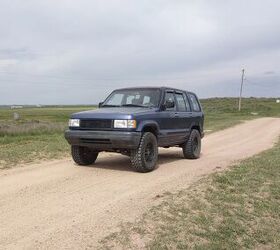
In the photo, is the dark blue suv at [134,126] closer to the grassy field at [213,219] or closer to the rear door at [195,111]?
the rear door at [195,111]

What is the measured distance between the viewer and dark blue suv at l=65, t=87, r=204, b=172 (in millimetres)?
9531

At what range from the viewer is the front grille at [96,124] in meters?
9.64

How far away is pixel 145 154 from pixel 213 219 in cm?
306

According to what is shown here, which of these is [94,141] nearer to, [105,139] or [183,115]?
[105,139]

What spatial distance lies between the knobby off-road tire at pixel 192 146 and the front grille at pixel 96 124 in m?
3.44

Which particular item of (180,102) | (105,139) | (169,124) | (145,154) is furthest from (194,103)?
(105,139)

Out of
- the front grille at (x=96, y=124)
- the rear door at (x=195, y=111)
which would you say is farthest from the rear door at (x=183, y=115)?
the front grille at (x=96, y=124)

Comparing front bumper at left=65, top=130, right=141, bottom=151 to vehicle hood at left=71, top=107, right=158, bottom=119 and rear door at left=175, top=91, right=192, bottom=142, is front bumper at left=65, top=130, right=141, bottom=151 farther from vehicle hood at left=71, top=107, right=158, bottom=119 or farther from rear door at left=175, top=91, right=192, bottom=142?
rear door at left=175, top=91, right=192, bottom=142

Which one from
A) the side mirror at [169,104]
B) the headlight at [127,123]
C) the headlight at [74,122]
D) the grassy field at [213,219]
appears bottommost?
the grassy field at [213,219]

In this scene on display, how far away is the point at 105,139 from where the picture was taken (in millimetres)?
9578

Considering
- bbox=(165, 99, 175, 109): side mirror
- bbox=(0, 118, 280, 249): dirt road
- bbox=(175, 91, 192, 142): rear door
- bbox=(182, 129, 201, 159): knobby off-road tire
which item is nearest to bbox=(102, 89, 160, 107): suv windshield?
bbox=(165, 99, 175, 109): side mirror

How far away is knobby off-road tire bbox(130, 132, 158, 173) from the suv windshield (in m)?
0.94

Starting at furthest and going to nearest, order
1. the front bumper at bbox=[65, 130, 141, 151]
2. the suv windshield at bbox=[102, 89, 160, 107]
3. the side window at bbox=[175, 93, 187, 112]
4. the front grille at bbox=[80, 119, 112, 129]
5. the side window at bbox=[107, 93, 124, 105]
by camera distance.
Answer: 1. the side window at bbox=[175, 93, 187, 112]
2. the side window at bbox=[107, 93, 124, 105]
3. the suv windshield at bbox=[102, 89, 160, 107]
4. the front grille at bbox=[80, 119, 112, 129]
5. the front bumper at bbox=[65, 130, 141, 151]

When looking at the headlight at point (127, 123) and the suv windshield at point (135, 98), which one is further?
the suv windshield at point (135, 98)
